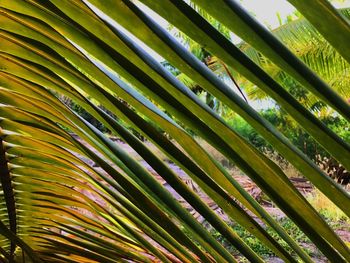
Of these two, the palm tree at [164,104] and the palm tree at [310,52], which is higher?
the palm tree at [310,52]

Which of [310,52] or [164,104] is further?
[310,52]

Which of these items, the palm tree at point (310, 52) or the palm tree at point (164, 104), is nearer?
the palm tree at point (164, 104)

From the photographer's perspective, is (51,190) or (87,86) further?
(51,190)

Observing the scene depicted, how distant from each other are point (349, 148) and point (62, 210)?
58 centimetres

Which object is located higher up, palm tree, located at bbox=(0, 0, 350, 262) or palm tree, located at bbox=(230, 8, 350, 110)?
palm tree, located at bbox=(230, 8, 350, 110)

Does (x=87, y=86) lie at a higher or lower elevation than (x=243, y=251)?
higher

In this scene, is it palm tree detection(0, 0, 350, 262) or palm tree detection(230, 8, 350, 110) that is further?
palm tree detection(230, 8, 350, 110)

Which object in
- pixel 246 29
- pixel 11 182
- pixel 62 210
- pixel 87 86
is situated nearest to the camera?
pixel 246 29

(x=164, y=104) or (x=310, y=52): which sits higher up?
(x=310, y=52)

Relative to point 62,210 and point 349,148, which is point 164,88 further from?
point 62,210

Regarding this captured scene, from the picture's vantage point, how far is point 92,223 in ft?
2.25

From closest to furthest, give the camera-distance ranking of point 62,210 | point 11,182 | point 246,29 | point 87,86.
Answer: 1. point 246,29
2. point 87,86
3. point 11,182
4. point 62,210

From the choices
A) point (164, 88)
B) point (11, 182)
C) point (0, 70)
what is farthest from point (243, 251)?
point (11, 182)

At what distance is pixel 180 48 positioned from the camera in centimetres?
20
